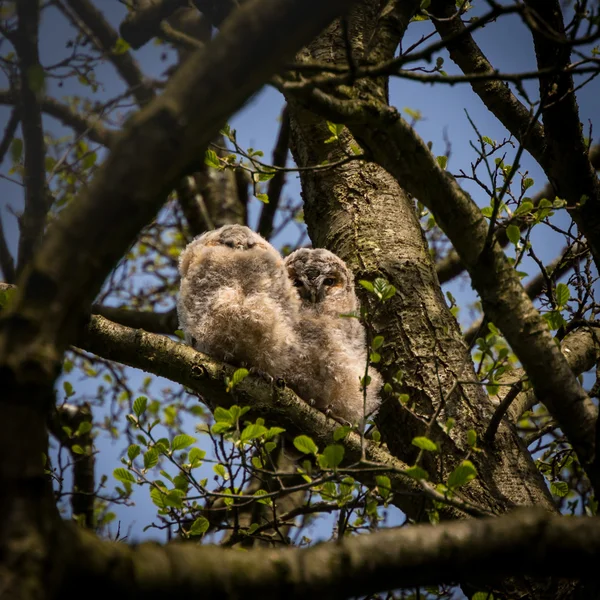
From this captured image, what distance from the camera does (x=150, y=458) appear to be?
2352mm

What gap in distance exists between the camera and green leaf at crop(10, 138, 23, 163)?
271 centimetres

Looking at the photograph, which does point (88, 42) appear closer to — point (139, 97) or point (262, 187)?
point (139, 97)

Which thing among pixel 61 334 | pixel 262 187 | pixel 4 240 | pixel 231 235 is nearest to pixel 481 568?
pixel 61 334

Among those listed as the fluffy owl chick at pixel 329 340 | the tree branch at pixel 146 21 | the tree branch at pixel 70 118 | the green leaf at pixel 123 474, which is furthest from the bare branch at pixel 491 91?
the green leaf at pixel 123 474

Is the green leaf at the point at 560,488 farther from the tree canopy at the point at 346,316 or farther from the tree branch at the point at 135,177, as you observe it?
the tree branch at the point at 135,177

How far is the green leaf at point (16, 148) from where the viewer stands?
2.71 meters

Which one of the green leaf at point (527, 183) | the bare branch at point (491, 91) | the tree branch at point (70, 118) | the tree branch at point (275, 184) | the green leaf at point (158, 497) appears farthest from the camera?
the tree branch at point (275, 184)

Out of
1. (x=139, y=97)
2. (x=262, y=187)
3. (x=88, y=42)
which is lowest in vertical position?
(x=139, y=97)

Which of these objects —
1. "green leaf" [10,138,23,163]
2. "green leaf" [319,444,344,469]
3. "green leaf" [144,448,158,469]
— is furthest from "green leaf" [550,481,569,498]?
"green leaf" [10,138,23,163]

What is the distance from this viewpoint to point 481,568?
4.31 feet

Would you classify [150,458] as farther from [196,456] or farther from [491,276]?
[491,276]

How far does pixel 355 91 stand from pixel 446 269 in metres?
2.83

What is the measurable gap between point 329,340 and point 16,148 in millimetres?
1686

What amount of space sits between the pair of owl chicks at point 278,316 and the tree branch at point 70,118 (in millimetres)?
732
